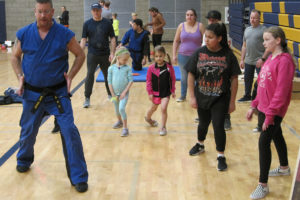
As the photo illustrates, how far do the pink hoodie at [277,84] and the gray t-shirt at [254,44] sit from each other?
3481mm

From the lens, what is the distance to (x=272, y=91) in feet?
12.2

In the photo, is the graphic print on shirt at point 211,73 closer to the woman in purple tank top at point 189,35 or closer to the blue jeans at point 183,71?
the woman in purple tank top at point 189,35

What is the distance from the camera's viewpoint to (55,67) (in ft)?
13.1

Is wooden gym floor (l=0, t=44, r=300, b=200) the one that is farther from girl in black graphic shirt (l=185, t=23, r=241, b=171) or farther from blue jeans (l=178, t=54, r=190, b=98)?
blue jeans (l=178, t=54, r=190, b=98)

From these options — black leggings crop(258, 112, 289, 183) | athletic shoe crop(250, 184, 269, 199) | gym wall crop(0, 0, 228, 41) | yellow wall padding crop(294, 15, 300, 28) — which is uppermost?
gym wall crop(0, 0, 228, 41)

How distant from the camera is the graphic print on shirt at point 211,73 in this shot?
4363mm

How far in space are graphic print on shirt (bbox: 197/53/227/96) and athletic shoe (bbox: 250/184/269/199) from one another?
1.07m

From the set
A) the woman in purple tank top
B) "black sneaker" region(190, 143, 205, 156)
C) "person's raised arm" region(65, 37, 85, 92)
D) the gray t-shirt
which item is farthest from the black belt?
the gray t-shirt

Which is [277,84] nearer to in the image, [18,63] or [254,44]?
[18,63]

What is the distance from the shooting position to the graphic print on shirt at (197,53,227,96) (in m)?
4.36

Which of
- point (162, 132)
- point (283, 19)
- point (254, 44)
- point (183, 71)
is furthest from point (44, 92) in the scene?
point (283, 19)

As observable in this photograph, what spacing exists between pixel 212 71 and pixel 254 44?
3052 mm

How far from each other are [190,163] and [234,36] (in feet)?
43.9

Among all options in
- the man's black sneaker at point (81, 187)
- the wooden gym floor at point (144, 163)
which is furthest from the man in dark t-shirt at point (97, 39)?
the man's black sneaker at point (81, 187)
